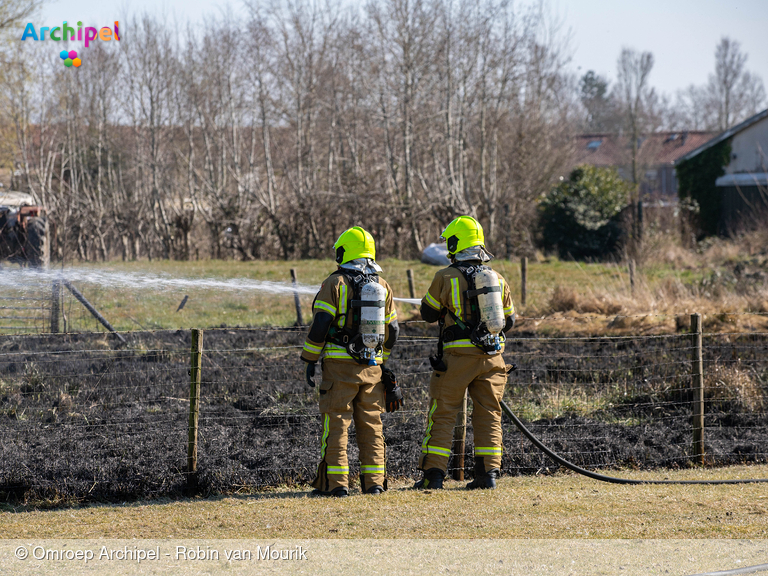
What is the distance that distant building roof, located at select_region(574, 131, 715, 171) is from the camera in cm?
5522

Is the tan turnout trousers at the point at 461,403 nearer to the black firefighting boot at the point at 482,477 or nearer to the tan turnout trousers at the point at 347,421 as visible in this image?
the black firefighting boot at the point at 482,477

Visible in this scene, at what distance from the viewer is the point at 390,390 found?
5211 millimetres

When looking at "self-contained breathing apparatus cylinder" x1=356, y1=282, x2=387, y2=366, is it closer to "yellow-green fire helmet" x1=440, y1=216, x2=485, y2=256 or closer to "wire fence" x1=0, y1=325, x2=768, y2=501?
"yellow-green fire helmet" x1=440, y1=216, x2=485, y2=256

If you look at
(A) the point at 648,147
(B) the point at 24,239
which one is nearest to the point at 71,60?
(B) the point at 24,239

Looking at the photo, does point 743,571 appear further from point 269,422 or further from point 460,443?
point 269,422

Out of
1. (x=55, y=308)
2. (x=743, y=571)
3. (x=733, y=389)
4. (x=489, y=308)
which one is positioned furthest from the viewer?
(x=55, y=308)

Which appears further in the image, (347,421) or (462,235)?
(462,235)

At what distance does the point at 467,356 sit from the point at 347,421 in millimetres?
938

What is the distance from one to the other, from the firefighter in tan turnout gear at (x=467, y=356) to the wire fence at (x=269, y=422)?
0.64 meters

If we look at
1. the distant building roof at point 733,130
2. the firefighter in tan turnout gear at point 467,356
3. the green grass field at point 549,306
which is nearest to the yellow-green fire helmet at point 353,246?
the firefighter in tan turnout gear at point 467,356

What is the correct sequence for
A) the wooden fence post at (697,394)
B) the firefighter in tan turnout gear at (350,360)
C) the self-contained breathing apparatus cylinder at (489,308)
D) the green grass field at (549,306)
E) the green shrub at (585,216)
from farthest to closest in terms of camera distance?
the green shrub at (585,216)
the green grass field at (549,306)
the wooden fence post at (697,394)
the self-contained breathing apparatus cylinder at (489,308)
the firefighter in tan turnout gear at (350,360)

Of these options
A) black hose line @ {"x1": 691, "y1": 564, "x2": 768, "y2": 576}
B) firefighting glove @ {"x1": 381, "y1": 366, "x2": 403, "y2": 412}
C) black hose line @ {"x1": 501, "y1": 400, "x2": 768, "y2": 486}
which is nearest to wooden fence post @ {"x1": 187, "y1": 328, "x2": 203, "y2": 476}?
firefighting glove @ {"x1": 381, "y1": 366, "x2": 403, "y2": 412}

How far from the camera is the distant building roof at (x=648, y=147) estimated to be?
181ft

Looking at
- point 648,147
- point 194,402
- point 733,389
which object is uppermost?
point 648,147
